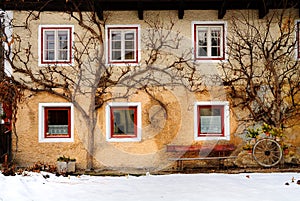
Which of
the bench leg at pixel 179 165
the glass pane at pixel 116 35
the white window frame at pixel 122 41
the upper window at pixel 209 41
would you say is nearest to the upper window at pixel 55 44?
the white window frame at pixel 122 41

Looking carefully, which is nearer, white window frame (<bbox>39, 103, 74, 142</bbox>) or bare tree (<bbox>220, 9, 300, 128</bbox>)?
bare tree (<bbox>220, 9, 300, 128</bbox>)

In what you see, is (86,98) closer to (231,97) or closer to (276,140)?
(231,97)

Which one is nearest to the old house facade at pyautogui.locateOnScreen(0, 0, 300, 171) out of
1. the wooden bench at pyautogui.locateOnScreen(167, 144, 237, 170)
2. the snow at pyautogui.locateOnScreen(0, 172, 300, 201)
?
the wooden bench at pyautogui.locateOnScreen(167, 144, 237, 170)

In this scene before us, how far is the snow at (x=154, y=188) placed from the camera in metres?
7.54

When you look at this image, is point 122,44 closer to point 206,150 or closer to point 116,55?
point 116,55

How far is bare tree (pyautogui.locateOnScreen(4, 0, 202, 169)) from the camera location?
1298cm

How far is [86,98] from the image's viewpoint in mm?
13031

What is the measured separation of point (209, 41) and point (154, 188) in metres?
6.09

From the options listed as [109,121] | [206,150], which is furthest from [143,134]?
[206,150]

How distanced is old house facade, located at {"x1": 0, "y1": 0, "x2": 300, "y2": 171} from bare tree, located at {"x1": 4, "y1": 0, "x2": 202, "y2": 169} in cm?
3

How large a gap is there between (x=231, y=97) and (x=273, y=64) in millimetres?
1699

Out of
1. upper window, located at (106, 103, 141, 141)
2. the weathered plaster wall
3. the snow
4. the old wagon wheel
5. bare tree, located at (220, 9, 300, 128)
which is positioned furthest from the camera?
upper window, located at (106, 103, 141, 141)

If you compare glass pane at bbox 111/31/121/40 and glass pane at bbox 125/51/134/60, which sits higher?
glass pane at bbox 111/31/121/40

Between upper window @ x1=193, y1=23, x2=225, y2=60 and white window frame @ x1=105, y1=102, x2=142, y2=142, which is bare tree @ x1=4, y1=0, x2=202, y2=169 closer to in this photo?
white window frame @ x1=105, y1=102, x2=142, y2=142
